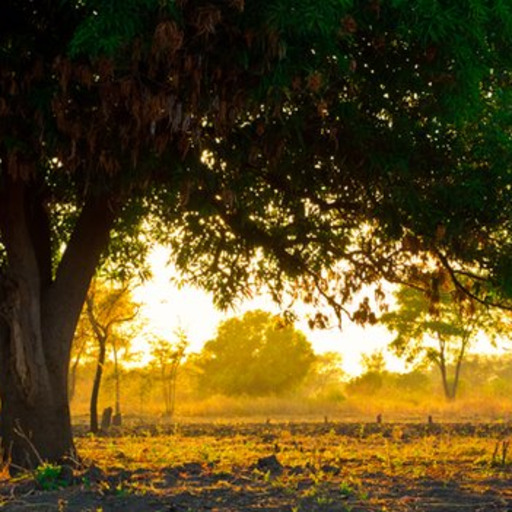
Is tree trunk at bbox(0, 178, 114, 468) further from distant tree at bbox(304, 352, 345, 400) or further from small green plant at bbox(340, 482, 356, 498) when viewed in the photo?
distant tree at bbox(304, 352, 345, 400)

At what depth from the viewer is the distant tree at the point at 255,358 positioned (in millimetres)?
62688

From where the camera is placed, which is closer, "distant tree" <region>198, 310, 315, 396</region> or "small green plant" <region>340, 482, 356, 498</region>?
"small green plant" <region>340, 482, 356, 498</region>

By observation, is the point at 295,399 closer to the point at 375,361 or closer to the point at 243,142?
the point at 375,361

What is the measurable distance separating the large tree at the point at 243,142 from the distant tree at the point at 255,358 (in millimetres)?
44547

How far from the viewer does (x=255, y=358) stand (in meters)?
63.9

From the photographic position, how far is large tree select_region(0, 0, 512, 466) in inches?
372

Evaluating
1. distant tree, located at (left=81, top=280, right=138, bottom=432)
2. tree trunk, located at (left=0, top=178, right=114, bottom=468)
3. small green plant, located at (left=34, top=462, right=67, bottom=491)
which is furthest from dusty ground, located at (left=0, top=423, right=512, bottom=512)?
distant tree, located at (left=81, top=280, right=138, bottom=432)

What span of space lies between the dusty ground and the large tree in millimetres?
2067

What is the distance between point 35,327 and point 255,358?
50.2m

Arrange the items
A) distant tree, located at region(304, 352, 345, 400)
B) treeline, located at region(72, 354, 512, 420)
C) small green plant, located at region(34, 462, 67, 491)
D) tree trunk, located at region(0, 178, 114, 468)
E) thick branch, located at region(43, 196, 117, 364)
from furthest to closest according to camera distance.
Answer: distant tree, located at region(304, 352, 345, 400) < treeline, located at region(72, 354, 512, 420) < thick branch, located at region(43, 196, 117, 364) < tree trunk, located at region(0, 178, 114, 468) < small green plant, located at region(34, 462, 67, 491)

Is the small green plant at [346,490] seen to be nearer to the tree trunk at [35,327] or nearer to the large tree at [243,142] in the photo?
the large tree at [243,142]

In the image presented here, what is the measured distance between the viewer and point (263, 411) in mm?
46250

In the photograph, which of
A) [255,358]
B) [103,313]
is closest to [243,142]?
[103,313]

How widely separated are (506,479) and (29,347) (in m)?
7.27
